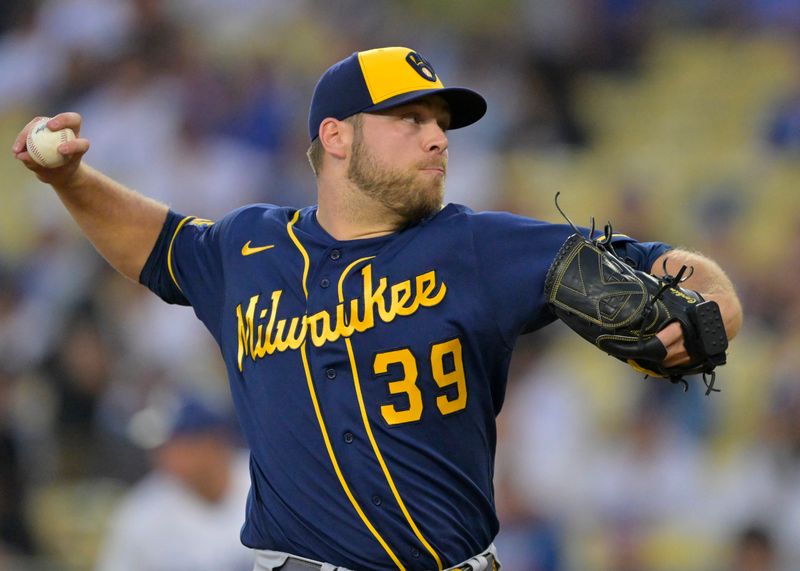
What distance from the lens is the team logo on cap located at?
3.15m

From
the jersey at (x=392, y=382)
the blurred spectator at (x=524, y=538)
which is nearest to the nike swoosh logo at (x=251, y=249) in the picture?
the jersey at (x=392, y=382)

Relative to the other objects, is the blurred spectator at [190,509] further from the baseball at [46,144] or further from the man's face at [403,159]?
the man's face at [403,159]

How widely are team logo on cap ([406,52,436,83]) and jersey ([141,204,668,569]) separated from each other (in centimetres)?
33

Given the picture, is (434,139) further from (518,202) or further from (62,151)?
(518,202)

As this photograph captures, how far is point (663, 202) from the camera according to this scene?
7.64m

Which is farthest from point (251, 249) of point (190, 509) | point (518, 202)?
point (518, 202)

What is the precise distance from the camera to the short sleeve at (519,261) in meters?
2.93

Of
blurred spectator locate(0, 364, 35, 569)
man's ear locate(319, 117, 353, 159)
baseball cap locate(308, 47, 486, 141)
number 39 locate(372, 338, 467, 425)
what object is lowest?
blurred spectator locate(0, 364, 35, 569)

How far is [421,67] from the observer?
317cm

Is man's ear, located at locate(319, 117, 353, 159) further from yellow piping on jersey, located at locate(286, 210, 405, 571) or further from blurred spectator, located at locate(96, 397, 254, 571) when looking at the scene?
blurred spectator, located at locate(96, 397, 254, 571)

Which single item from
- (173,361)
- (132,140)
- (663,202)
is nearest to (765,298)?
(663,202)

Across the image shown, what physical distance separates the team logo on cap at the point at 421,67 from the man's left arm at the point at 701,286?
0.70 meters

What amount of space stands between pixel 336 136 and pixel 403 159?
229 mm

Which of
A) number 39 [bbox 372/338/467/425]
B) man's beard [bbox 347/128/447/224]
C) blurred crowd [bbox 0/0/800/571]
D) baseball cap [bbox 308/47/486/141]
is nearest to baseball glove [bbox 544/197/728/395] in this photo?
number 39 [bbox 372/338/467/425]
